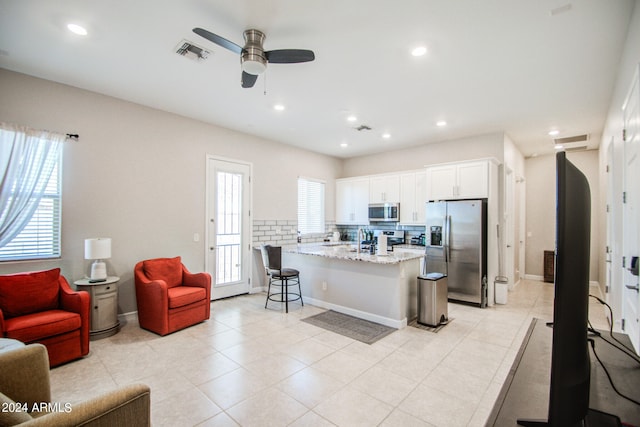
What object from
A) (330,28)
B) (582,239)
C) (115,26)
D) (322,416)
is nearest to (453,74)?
(330,28)

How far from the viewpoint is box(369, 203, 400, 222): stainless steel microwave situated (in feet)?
20.9

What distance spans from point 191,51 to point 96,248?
99.9 inches

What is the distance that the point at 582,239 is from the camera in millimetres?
773

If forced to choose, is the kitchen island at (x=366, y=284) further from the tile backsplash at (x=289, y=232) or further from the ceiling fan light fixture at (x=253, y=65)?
the ceiling fan light fixture at (x=253, y=65)

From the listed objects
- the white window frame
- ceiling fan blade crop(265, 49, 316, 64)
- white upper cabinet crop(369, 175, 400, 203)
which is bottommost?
the white window frame

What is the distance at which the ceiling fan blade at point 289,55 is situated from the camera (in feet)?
7.96

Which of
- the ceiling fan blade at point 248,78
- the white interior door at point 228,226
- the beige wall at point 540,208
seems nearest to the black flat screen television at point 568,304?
the ceiling fan blade at point 248,78

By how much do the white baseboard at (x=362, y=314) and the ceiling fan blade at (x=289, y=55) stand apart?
3.25m

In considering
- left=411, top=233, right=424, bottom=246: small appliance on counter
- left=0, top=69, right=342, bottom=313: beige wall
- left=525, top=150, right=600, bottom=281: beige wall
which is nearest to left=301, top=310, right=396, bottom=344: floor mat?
left=0, top=69, right=342, bottom=313: beige wall

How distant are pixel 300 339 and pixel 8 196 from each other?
357cm

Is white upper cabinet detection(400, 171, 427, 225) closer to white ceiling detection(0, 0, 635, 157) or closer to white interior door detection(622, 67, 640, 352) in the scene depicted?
white ceiling detection(0, 0, 635, 157)

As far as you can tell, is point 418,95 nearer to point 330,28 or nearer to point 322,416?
point 330,28

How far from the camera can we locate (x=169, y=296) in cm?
367

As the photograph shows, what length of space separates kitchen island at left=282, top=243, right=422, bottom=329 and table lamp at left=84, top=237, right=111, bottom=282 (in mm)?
2504
